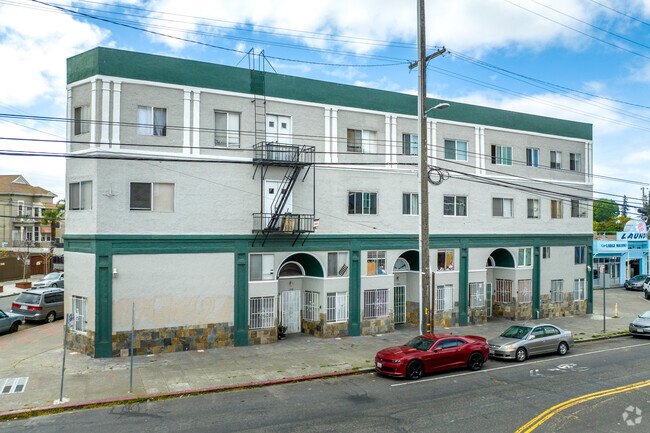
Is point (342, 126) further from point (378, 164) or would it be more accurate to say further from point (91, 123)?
point (91, 123)

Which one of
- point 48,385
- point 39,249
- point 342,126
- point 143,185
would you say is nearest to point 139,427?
point 48,385

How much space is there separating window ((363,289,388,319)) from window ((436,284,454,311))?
3.50 m

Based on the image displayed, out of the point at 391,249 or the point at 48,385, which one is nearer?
the point at 48,385

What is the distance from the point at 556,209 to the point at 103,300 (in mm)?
27808

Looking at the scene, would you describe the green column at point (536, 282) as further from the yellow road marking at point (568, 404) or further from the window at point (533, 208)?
the yellow road marking at point (568, 404)

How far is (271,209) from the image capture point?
76.0 ft

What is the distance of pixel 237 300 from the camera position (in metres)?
22.2

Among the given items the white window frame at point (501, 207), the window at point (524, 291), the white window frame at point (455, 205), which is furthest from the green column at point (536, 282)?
the white window frame at point (455, 205)

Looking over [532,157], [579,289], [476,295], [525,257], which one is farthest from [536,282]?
[532,157]

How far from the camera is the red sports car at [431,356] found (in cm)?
1722

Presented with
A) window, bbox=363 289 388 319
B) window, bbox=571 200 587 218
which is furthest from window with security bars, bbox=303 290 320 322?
window, bbox=571 200 587 218

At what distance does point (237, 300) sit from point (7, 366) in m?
8.89

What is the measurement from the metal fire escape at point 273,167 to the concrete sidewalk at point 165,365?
209 inches

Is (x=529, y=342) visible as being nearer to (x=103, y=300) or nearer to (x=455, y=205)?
(x=455, y=205)
